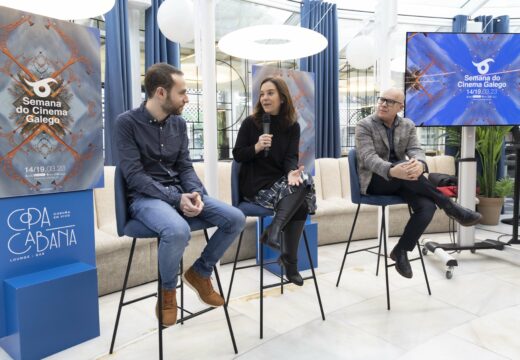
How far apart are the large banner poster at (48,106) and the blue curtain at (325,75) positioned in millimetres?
4048

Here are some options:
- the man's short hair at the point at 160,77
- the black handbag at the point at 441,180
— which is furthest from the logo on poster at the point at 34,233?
the black handbag at the point at 441,180

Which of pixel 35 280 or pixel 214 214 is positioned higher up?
pixel 214 214

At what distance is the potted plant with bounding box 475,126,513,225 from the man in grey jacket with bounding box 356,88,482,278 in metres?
2.79

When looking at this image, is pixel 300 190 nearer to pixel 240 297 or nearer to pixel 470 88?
pixel 240 297

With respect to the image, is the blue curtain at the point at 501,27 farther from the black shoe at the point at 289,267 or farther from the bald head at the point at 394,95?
the black shoe at the point at 289,267

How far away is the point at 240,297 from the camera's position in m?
2.82

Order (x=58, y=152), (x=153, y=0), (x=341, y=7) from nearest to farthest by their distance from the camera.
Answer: (x=58, y=152)
(x=153, y=0)
(x=341, y=7)

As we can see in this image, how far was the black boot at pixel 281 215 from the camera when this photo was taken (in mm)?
2248

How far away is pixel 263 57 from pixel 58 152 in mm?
1723

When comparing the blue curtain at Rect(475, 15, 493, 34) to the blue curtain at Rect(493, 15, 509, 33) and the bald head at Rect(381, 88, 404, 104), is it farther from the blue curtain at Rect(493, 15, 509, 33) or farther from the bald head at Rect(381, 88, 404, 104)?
the bald head at Rect(381, 88, 404, 104)

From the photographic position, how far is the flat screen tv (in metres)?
3.46

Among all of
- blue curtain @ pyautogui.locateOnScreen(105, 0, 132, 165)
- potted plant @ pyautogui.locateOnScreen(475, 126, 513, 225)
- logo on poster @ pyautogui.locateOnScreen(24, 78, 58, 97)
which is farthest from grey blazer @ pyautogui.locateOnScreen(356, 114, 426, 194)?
potted plant @ pyautogui.locateOnScreen(475, 126, 513, 225)

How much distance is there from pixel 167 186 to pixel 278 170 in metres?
0.71

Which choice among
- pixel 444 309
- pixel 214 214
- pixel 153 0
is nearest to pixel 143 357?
pixel 214 214
